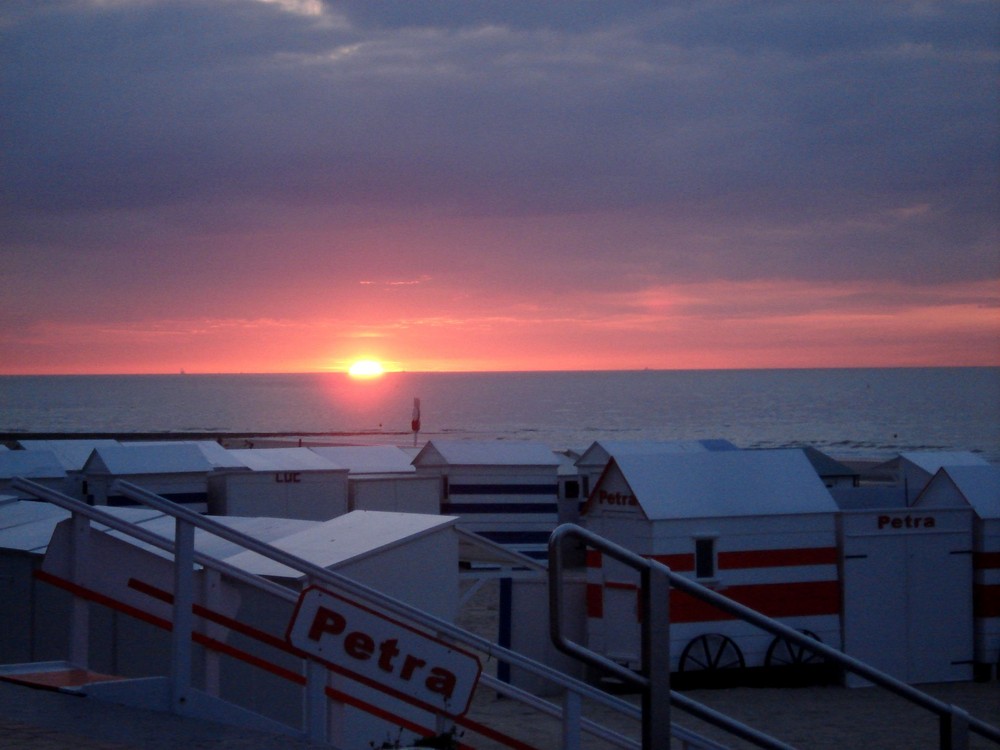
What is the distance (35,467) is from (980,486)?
15.1 metres

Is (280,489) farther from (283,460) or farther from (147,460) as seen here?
(147,460)

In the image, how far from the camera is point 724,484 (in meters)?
13.3

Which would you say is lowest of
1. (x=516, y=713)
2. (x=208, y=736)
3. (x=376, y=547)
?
(x=516, y=713)

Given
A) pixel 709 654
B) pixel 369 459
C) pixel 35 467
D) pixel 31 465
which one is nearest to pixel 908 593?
pixel 709 654

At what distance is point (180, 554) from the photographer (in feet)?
13.9

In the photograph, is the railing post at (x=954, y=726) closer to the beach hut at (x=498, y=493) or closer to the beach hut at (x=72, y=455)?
the beach hut at (x=498, y=493)

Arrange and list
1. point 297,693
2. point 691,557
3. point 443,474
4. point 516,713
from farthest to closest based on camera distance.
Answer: point 443,474
point 691,557
point 516,713
point 297,693

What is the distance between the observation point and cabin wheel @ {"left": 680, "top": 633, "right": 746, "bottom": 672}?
12477mm

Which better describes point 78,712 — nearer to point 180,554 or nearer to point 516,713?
point 180,554

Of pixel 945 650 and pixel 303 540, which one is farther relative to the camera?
pixel 945 650

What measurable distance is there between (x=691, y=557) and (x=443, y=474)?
30.4ft

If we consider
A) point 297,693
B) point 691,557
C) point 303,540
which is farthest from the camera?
point 691,557

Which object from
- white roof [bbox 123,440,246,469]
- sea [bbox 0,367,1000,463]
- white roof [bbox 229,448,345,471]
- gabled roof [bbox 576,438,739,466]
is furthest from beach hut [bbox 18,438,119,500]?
sea [bbox 0,367,1000,463]

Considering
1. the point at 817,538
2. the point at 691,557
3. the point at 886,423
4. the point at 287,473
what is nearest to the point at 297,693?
the point at 691,557
